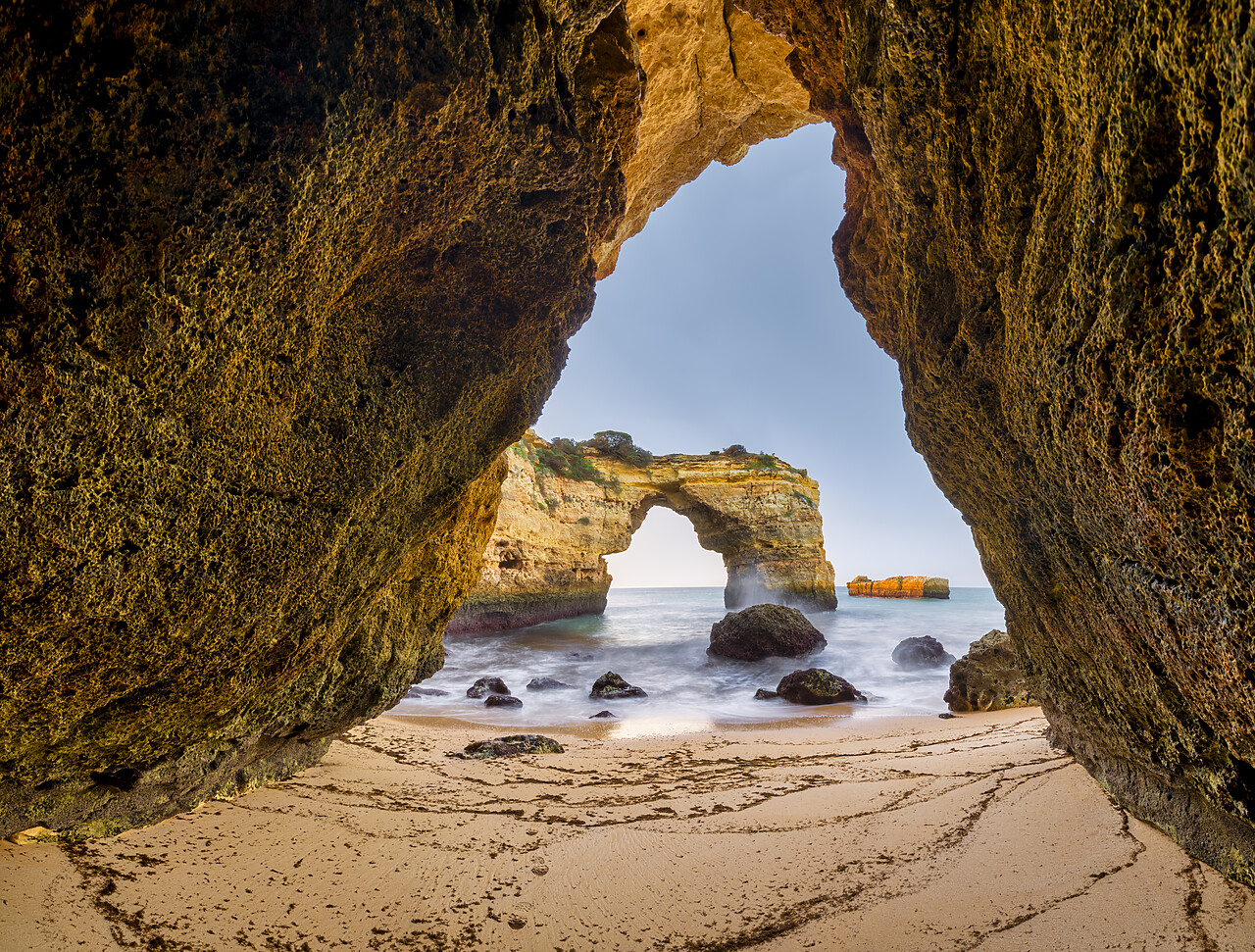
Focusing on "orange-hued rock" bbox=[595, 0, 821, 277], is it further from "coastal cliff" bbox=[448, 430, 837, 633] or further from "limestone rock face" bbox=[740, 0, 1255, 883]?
"coastal cliff" bbox=[448, 430, 837, 633]

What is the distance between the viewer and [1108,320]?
52.5 inches

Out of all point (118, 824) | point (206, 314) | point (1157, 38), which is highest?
point (1157, 38)

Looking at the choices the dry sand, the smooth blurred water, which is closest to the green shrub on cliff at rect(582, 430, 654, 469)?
the smooth blurred water

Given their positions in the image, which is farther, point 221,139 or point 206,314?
point 206,314

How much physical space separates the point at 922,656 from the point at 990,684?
420 centimetres

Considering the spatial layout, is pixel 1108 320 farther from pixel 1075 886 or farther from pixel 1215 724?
pixel 1075 886

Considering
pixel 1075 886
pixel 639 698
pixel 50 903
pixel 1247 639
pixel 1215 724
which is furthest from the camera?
pixel 639 698

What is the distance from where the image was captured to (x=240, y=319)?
153 cm

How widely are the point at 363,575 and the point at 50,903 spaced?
1440 mm

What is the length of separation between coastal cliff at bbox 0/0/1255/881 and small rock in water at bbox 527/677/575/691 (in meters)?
5.49

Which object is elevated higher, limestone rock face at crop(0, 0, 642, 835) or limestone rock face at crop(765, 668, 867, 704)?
limestone rock face at crop(0, 0, 642, 835)

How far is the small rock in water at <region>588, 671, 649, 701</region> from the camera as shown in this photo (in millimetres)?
7301

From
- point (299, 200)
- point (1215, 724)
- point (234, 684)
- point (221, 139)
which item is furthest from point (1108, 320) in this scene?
point (234, 684)

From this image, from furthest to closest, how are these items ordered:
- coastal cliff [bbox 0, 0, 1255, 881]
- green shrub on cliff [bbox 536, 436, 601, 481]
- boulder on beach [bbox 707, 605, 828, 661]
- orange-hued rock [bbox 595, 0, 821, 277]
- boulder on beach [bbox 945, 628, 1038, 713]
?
green shrub on cliff [bbox 536, 436, 601, 481] < boulder on beach [bbox 707, 605, 828, 661] < boulder on beach [bbox 945, 628, 1038, 713] < orange-hued rock [bbox 595, 0, 821, 277] < coastal cliff [bbox 0, 0, 1255, 881]
